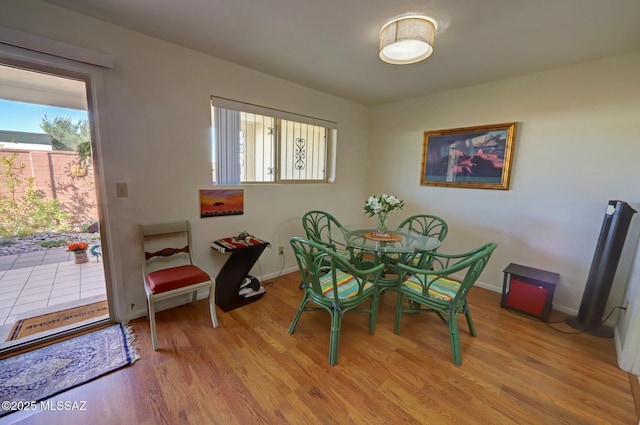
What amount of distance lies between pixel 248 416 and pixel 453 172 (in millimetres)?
3198

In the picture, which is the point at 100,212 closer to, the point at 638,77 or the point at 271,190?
the point at 271,190

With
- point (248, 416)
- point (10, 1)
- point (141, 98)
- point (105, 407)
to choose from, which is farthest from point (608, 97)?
point (10, 1)

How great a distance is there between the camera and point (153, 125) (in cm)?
219

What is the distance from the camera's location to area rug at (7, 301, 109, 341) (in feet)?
6.48

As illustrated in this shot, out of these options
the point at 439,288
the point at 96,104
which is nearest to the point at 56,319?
the point at 96,104

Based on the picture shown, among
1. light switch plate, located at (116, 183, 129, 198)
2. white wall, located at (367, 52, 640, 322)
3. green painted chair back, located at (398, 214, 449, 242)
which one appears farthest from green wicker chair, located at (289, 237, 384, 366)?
white wall, located at (367, 52, 640, 322)

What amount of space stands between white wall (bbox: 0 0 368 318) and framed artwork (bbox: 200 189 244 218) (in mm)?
57

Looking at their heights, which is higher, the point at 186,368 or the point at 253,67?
the point at 253,67

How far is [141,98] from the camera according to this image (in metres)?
2.11

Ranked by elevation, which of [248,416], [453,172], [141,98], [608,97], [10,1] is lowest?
[248,416]

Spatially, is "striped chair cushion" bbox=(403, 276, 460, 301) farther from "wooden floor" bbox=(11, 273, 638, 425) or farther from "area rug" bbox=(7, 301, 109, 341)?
"area rug" bbox=(7, 301, 109, 341)

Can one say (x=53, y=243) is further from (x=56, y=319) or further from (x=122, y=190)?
(x=122, y=190)

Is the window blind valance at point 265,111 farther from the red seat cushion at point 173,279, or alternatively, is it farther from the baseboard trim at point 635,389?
the baseboard trim at point 635,389

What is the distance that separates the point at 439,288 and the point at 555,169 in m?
1.82
